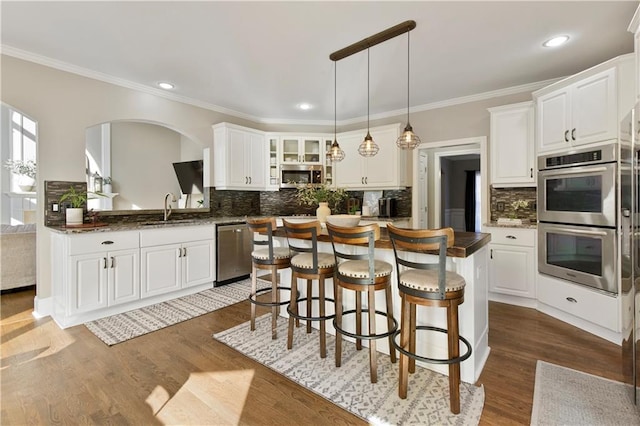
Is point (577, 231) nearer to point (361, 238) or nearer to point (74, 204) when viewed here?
point (361, 238)

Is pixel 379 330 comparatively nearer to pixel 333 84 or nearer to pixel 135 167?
pixel 333 84

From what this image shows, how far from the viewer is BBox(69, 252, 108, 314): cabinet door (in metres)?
2.92

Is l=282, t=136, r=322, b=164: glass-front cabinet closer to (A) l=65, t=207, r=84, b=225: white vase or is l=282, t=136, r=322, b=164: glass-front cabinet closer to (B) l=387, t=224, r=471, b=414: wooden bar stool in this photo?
(A) l=65, t=207, r=84, b=225: white vase

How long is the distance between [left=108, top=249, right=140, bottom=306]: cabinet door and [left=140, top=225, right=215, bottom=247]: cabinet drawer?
0.18 m

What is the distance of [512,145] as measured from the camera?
3.68m

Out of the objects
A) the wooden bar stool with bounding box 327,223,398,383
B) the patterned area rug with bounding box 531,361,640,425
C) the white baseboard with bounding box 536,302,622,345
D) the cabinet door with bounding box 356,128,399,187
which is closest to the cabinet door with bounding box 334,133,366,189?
the cabinet door with bounding box 356,128,399,187

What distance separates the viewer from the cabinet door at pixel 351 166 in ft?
16.6

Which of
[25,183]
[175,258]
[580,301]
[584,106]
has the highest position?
[584,106]

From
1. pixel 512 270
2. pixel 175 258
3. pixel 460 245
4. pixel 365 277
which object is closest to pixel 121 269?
pixel 175 258

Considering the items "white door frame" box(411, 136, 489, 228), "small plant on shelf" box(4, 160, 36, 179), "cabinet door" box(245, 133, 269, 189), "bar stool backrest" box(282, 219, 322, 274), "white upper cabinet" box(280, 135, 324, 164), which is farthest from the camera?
"white upper cabinet" box(280, 135, 324, 164)

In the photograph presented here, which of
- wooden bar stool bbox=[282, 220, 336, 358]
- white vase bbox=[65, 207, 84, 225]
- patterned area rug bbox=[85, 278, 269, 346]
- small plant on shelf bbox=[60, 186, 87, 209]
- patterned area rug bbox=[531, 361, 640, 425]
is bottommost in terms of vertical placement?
patterned area rug bbox=[531, 361, 640, 425]

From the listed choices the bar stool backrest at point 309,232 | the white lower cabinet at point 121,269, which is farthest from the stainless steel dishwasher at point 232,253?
the bar stool backrest at point 309,232

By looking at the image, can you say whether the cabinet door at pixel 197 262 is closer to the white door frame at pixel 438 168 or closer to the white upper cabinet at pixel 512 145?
the white door frame at pixel 438 168

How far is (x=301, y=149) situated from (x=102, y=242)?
3.32 m
